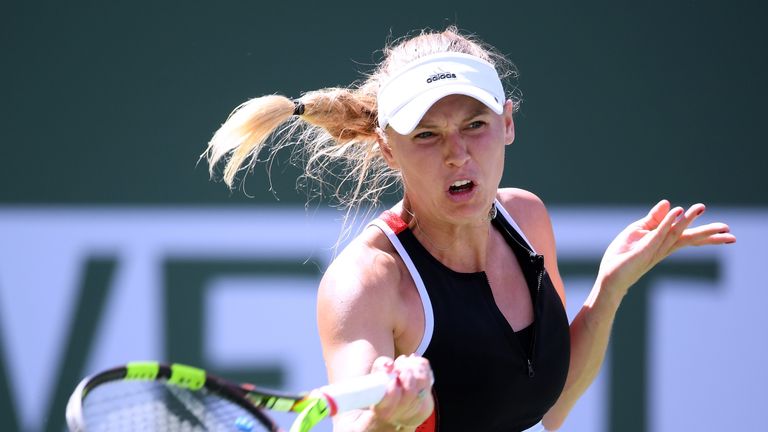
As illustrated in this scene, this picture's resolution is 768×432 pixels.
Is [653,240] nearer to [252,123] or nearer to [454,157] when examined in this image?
[454,157]

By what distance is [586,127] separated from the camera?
3551 millimetres

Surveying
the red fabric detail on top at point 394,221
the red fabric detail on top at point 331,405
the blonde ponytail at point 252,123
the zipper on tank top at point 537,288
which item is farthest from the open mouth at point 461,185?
the red fabric detail on top at point 331,405

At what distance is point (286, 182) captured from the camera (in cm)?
352

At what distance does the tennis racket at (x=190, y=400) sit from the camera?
1.54 meters

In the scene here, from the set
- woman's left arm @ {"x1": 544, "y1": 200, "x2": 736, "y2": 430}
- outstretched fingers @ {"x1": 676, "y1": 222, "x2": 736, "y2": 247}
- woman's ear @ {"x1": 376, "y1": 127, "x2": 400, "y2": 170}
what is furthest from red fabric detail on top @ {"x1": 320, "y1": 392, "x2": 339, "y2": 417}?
outstretched fingers @ {"x1": 676, "y1": 222, "x2": 736, "y2": 247}

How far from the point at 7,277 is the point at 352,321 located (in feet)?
6.25

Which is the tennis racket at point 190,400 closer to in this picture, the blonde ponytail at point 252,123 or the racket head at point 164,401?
the racket head at point 164,401

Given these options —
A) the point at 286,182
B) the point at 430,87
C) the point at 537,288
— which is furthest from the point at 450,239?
the point at 286,182

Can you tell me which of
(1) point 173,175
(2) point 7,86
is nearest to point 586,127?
(1) point 173,175

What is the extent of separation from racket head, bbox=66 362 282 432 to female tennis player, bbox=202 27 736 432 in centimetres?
22

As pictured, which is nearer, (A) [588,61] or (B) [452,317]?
(B) [452,317]

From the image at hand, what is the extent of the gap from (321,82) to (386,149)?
1340 mm

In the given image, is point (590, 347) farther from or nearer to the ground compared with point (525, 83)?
nearer to the ground

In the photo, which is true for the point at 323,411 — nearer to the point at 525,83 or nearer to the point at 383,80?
the point at 383,80
